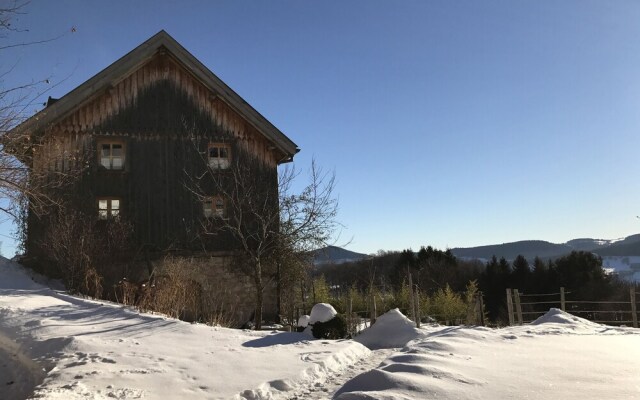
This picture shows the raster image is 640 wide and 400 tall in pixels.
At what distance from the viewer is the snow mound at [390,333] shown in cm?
1402

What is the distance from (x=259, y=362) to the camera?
8.69 m

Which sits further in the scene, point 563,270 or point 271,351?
point 563,270

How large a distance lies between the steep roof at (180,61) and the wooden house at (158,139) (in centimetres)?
4

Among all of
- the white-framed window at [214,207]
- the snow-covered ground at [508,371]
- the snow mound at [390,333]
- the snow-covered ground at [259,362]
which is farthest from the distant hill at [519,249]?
the snow-covered ground at [259,362]

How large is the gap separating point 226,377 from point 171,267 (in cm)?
929

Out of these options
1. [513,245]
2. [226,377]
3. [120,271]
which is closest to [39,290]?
[120,271]

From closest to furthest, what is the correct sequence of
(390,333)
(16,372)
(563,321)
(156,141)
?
(16,372) < (390,333) < (563,321) < (156,141)

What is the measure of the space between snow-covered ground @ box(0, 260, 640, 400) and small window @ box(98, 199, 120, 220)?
5230mm

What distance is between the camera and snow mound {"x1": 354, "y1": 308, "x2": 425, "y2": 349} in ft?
46.0

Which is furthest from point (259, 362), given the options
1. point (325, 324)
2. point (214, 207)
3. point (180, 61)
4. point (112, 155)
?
point (180, 61)

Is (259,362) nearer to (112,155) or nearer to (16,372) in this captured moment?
(16,372)

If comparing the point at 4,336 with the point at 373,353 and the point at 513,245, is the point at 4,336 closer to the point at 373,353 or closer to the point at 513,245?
the point at 373,353

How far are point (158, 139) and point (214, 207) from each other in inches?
127

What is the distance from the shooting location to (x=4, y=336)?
30.2 feet
